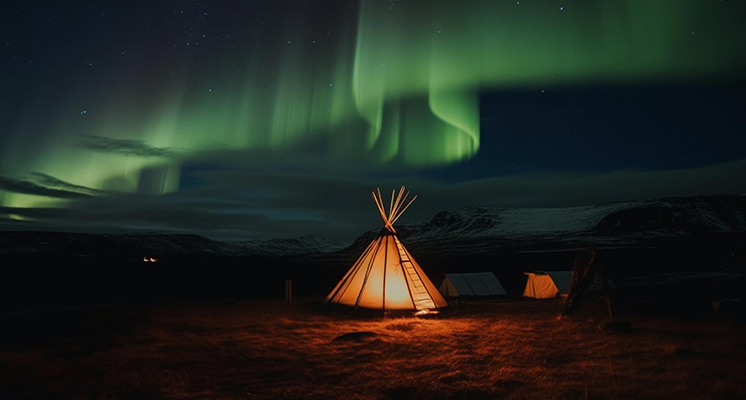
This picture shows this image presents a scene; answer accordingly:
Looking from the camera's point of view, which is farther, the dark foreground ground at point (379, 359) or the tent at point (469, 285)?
the tent at point (469, 285)

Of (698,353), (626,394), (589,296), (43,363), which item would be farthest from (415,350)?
(589,296)

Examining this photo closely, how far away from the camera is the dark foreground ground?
6918mm

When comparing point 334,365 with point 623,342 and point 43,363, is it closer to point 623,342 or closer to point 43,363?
point 43,363

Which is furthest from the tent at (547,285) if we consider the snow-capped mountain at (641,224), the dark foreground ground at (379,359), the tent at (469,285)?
the snow-capped mountain at (641,224)

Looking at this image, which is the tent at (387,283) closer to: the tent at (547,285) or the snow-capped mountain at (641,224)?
the tent at (547,285)

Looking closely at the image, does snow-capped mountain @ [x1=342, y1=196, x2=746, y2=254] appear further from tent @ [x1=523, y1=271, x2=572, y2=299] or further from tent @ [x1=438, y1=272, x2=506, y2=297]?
tent @ [x1=523, y1=271, x2=572, y2=299]

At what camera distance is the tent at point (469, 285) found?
2303cm

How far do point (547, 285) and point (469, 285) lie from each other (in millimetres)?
3914

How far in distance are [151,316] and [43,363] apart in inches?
311

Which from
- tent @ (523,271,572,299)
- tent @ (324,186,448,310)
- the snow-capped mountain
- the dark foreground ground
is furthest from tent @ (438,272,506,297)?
the snow-capped mountain

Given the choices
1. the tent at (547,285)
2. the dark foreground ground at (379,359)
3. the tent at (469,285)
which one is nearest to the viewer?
the dark foreground ground at (379,359)

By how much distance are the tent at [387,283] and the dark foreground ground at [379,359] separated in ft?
4.28

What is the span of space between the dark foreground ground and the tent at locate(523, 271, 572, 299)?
8.40m

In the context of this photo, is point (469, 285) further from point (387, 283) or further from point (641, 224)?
point (641, 224)
